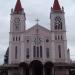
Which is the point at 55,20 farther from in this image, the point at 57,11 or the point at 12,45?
the point at 12,45

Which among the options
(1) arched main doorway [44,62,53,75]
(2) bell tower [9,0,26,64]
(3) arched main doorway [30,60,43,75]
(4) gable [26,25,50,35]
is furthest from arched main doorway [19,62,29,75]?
(4) gable [26,25,50,35]

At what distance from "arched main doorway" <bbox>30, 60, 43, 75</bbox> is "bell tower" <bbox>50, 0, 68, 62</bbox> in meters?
3.88

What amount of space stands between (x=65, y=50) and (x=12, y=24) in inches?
568

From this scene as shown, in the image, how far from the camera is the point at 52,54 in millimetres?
56031

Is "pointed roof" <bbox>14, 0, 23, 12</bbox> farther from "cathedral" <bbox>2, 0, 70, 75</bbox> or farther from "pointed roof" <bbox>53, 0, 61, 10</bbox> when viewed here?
"pointed roof" <bbox>53, 0, 61, 10</bbox>

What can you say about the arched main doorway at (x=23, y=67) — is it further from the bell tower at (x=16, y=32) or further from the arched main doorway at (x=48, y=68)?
the arched main doorway at (x=48, y=68)

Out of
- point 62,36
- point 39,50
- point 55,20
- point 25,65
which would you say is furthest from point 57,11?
point 25,65

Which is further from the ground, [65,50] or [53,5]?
[53,5]

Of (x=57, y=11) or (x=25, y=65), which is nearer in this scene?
(x=25, y=65)

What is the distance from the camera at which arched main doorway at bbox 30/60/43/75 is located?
53.5 m

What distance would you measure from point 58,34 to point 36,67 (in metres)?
9.52

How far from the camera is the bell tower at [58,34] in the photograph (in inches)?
2206

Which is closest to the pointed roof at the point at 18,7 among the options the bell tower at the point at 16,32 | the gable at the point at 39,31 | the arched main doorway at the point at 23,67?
the bell tower at the point at 16,32

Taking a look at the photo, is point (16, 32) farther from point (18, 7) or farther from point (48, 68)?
point (48, 68)
